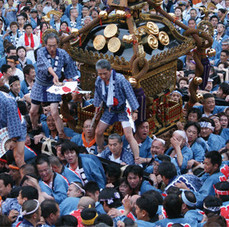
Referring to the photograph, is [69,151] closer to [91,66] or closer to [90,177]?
[90,177]

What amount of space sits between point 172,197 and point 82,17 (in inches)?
375

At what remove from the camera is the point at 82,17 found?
12891 millimetres

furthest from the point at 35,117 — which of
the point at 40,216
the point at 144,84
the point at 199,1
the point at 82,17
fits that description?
the point at 199,1

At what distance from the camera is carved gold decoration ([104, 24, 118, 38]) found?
6.43m

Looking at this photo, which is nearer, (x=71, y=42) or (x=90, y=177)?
(x=90, y=177)

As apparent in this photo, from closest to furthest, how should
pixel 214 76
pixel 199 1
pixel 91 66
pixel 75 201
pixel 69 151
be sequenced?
pixel 75 201 → pixel 69 151 → pixel 91 66 → pixel 214 76 → pixel 199 1

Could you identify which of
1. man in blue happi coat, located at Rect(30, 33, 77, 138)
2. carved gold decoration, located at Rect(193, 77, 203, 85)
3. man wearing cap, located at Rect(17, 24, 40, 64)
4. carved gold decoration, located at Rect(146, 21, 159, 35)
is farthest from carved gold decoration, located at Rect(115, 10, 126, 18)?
man wearing cap, located at Rect(17, 24, 40, 64)

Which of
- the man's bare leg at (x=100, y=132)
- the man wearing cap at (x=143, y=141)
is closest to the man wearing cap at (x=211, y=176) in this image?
the man wearing cap at (x=143, y=141)

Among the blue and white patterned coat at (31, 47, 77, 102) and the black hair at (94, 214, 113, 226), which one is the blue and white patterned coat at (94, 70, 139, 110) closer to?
the blue and white patterned coat at (31, 47, 77, 102)

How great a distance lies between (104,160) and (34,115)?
4.57 ft

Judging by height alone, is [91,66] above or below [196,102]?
above

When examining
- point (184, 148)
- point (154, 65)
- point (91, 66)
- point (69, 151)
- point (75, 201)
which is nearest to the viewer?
point (75, 201)

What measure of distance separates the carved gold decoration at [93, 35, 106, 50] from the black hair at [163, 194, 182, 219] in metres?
2.99

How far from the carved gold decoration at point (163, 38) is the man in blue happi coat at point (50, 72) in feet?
4.03
